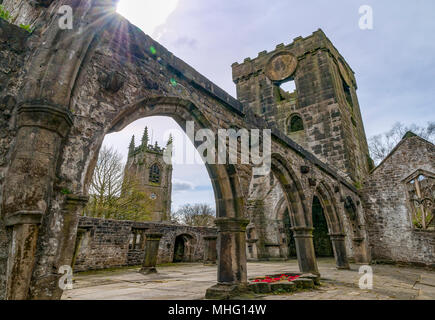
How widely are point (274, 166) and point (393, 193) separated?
7936 millimetres

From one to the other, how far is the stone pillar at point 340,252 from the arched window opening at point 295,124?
7685mm

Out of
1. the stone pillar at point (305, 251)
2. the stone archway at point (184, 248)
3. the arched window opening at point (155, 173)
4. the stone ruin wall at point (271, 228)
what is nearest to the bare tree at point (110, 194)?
the stone archway at point (184, 248)

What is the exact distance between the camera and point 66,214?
8.03 feet

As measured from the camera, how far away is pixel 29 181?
2203 mm

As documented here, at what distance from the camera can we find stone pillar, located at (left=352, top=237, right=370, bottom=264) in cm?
1061

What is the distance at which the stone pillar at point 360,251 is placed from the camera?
1061 centimetres

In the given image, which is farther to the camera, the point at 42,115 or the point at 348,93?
the point at 348,93

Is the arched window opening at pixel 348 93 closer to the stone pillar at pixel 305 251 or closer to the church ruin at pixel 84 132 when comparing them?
the church ruin at pixel 84 132

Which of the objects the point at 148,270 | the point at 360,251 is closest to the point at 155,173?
the point at 360,251

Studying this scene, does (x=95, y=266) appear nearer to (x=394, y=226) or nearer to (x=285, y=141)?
(x=285, y=141)

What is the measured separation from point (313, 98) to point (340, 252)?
8953 millimetres

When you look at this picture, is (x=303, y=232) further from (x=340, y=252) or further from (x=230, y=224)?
(x=230, y=224)

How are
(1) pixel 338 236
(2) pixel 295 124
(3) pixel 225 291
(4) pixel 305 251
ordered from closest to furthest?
1. (3) pixel 225 291
2. (4) pixel 305 251
3. (1) pixel 338 236
4. (2) pixel 295 124

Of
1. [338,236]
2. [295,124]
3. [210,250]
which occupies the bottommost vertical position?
[210,250]
